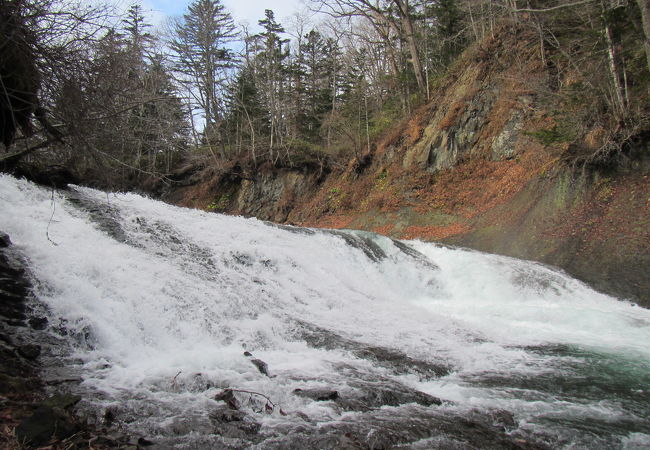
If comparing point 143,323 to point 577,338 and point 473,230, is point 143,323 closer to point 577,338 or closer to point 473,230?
point 577,338

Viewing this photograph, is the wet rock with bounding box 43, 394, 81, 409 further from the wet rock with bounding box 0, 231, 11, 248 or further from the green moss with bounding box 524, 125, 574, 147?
the green moss with bounding box 524, 125, 574, 147

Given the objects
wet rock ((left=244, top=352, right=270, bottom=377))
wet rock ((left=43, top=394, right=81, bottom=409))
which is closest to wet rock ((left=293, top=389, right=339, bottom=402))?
wet rock ((left=244, top=352, right=270, bottom=377))

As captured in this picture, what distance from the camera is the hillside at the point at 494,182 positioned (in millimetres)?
11562

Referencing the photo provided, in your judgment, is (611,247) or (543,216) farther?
(543,216)

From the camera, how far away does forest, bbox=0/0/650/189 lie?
381cm

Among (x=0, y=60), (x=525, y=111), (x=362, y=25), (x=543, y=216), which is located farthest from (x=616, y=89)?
(x=362, y=25)

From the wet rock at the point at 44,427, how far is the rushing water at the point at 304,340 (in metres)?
0.43

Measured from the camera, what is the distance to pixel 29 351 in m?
4.32

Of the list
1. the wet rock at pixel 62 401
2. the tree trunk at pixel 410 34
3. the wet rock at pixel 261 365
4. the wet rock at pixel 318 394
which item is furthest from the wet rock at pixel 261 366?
the tree trunk at pixel 410 34

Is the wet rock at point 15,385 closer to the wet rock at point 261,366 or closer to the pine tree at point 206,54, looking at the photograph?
the wet rock at point 261,366

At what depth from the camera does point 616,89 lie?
11797 millimetres

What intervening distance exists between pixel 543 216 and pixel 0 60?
45.0ft

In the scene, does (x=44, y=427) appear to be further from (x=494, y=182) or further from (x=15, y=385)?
(x=494, y=182)

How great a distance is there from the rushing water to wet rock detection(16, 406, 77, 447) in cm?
43
